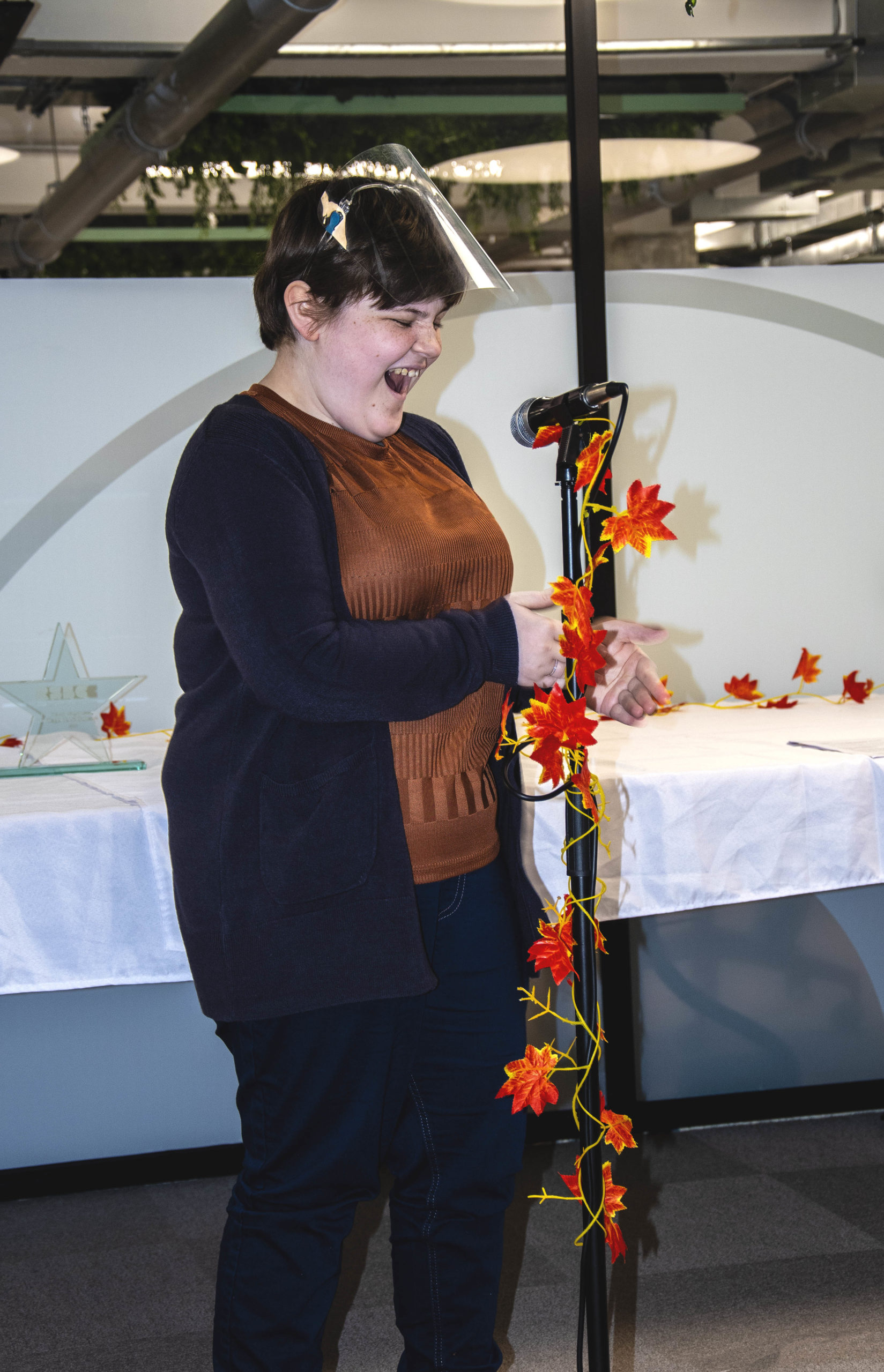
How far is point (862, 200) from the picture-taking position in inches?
Answer: 101

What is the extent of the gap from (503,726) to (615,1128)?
1.41ft

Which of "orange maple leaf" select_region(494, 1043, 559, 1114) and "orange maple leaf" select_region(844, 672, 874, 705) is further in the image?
"orange maple leaf" select_region(844, 672, 874, 705)

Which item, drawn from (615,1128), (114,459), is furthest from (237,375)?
(615,1128)

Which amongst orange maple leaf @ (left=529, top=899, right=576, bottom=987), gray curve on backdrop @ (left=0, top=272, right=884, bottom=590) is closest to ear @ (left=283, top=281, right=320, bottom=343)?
orange maple leaf @ (left=529, top=899, right=576, bottom=987)

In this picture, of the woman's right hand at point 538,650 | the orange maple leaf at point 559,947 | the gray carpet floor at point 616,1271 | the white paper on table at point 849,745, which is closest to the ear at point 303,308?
the woman's right hand at point 538,650

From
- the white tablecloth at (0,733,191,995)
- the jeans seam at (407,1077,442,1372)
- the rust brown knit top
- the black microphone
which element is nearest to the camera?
the black microphone

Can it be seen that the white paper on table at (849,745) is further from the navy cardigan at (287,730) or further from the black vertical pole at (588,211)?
the navy cardigan at (287,730)

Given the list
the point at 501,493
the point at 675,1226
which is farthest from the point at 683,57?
the point at 675,1226

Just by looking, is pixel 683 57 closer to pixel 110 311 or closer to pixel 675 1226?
pixel 110 311

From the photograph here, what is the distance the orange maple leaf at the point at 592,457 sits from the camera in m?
1.08

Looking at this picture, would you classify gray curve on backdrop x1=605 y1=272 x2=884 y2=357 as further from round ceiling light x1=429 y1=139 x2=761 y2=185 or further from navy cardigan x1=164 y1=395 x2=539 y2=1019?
navy cardigan x1=164 y1=395 x2=539 y2=1019

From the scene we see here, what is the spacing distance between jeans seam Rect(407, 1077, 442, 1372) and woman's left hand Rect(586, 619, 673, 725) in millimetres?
459

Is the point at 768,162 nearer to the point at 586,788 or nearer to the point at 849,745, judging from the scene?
the point at 849,745

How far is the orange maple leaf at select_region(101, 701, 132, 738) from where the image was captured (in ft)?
7.59
